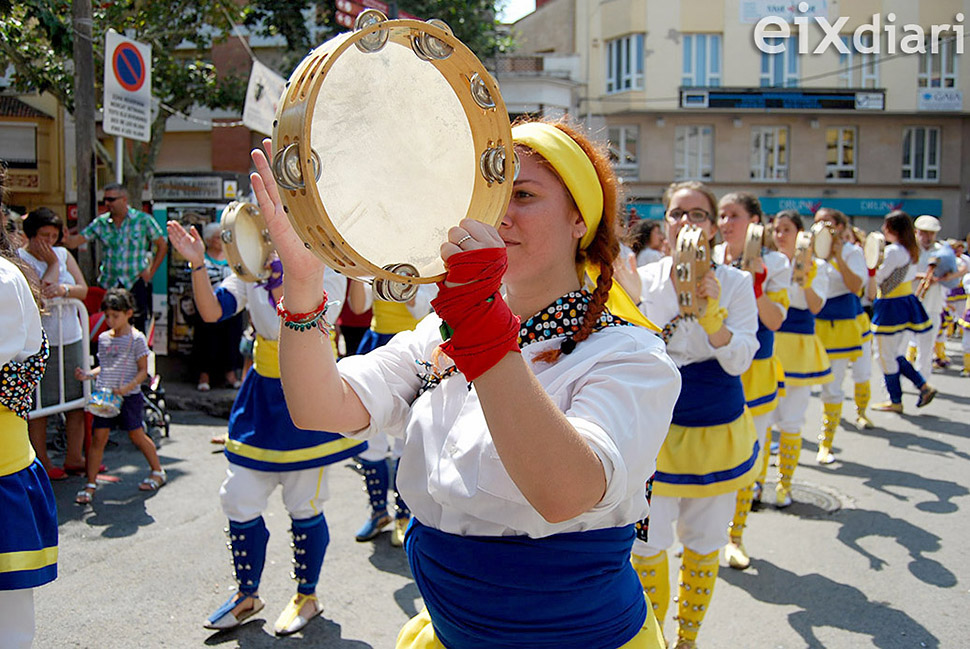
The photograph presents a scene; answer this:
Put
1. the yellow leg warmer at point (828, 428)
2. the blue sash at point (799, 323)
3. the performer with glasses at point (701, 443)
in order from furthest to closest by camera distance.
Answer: the yellow leg warmer at point (828, 428) → the blue sash at point (799, 323) → the performer with glasses at point (701, 443)

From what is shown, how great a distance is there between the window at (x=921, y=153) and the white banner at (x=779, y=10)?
19.4 feet

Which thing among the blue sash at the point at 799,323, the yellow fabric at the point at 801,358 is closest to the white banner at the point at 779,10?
the blue sash at the point at 799,323

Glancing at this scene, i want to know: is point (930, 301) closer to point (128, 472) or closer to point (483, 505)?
point (128, 472)

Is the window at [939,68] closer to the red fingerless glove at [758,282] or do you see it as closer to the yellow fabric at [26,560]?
the red fingerless glove at [758,282]

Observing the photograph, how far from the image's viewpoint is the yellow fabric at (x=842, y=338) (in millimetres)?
7738

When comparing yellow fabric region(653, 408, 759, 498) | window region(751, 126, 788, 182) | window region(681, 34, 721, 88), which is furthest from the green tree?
window region(751, 126, 788, 182)

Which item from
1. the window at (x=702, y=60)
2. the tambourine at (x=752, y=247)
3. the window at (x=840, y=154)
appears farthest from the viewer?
the window at (x=840, y=154)

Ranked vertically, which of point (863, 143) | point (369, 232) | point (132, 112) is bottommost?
point (369, 232)

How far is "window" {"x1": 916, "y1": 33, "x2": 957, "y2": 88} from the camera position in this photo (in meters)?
28.5

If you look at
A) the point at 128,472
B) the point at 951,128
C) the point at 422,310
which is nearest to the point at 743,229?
the point at 422,310

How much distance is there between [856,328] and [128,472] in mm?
6636

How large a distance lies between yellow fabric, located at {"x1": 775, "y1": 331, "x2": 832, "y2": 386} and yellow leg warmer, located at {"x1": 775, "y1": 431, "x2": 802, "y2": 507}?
48 cm

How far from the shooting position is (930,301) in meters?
11.1

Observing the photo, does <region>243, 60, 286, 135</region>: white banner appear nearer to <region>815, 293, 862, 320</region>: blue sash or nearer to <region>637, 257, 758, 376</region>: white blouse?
<region>815, 293, 862, 320</region>: blue sash
